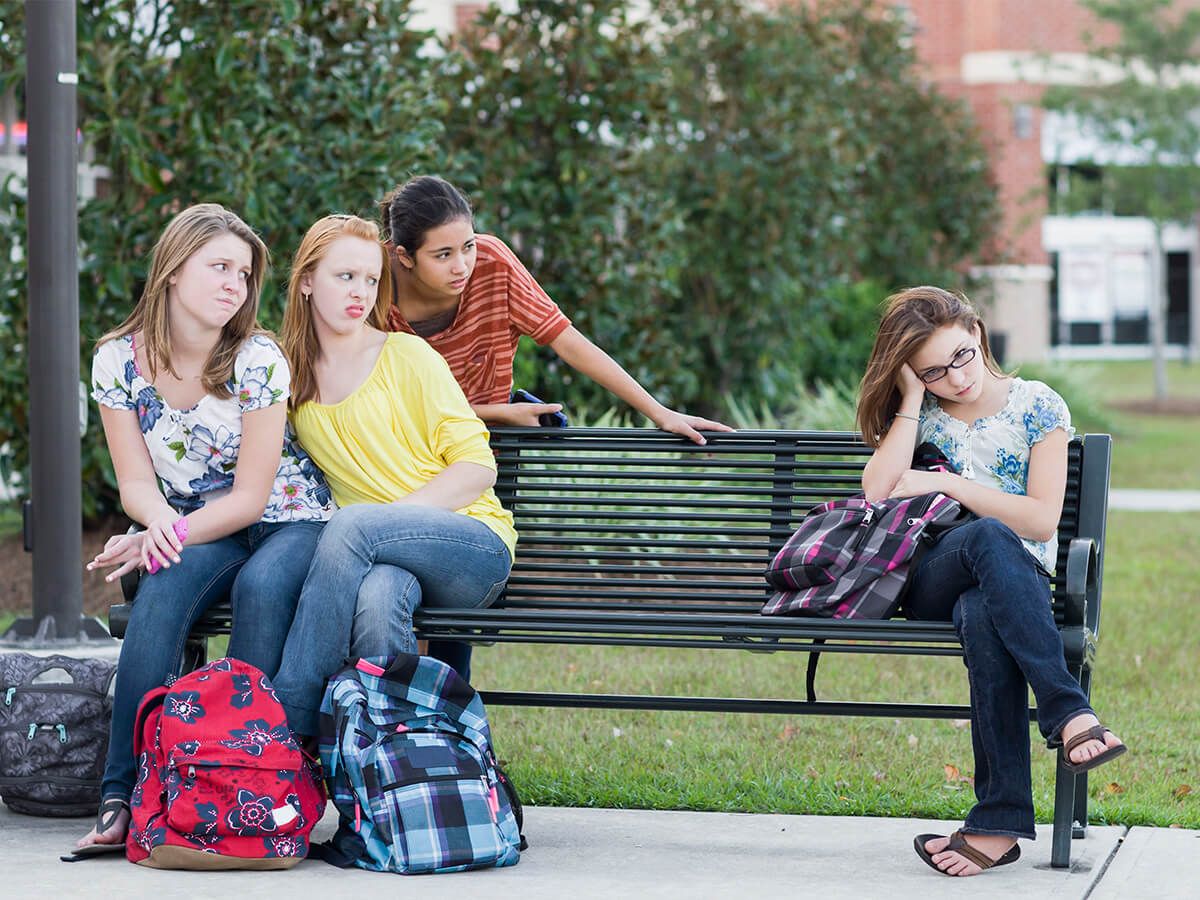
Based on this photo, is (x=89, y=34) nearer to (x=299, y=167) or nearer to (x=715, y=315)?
(x=299, y=167)

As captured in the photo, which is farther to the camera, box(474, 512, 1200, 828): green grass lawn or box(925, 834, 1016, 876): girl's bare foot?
box(474, 512, 1200, 828): green grass lawn

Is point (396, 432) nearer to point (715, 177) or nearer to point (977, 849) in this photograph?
point (977, 849)

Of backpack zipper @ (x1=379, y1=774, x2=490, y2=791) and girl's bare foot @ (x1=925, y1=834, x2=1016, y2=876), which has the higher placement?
backpack zipper @ (x1=379, y1=774, x2=490, y2=791)

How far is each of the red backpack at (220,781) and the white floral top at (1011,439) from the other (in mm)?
1710

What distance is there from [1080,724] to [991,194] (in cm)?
1427

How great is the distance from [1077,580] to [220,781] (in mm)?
1933

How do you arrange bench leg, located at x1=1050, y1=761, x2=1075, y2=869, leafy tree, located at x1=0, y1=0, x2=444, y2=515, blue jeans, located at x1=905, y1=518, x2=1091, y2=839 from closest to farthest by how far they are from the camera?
blue jeans, located at x1=905, y1=518, x2=1091, y2=839, bench leg, located at x1=1050, y1=761, x2=1075, y2=869, leafy tree, located at x1=0, y1=0, x2=444, y2=515

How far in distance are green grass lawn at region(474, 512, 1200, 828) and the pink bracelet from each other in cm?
118

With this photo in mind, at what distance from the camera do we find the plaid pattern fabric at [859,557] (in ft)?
13.5

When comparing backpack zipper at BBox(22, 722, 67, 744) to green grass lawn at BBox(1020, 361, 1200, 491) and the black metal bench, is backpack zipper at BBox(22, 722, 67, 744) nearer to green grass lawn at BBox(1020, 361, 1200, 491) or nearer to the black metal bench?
the black metal bench

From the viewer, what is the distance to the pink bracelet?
418cm

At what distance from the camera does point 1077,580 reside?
3.96 meters

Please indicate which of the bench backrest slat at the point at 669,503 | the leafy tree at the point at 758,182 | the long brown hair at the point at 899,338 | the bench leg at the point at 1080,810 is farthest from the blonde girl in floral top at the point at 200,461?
the leafy tree at the point at 758,182

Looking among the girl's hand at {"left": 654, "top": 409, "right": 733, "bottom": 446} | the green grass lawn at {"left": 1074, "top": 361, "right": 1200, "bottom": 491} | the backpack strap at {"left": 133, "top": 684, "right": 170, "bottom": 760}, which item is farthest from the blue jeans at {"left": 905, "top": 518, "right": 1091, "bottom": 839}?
the green grass lawn at {"left": 1074, "top": 361, "right": 1200, "bottom": 491}
